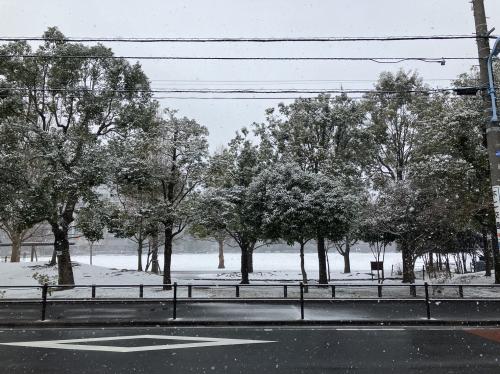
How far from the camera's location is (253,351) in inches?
322

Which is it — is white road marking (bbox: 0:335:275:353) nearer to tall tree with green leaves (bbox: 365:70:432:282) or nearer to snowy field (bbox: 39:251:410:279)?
tall tree with green leaves (bbox: 365:70:432:282)

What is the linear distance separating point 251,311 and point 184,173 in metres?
10.0

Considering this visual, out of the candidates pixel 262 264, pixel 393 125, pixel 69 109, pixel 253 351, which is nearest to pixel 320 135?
pixel 393 125

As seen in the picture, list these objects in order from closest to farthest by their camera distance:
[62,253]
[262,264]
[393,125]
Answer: [62,253] < [393,125] < [262,264]

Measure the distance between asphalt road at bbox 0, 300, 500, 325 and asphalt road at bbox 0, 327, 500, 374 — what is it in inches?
38.2

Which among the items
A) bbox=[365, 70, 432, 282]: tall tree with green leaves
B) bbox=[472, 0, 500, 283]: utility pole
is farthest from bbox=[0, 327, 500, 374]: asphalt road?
bbox=[365, 70, 432, 282]: tall tree with green leaves

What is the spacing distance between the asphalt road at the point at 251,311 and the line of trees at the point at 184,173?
4.90 meters

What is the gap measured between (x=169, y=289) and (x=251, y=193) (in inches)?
241

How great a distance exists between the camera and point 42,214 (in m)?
18.0

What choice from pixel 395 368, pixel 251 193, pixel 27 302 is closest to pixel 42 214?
pixel 27 302

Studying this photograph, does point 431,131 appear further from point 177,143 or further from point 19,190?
point 19,190

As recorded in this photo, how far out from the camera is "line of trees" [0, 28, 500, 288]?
1816 centimetres

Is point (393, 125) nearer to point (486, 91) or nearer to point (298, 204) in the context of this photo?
point (298, 204)

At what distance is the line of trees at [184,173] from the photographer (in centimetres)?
1816
